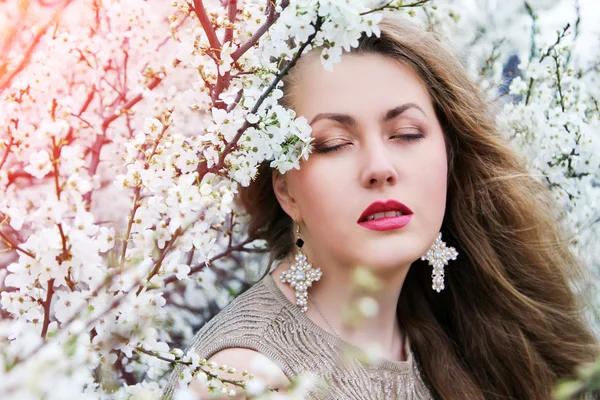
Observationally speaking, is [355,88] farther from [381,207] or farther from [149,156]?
[149,156]

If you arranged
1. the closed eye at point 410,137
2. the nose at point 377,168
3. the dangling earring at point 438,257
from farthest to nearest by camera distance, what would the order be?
1. the dangling earring at point 438,257
2. the closed eye at point 410,137
3. the nose at point 377,168

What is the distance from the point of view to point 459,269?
226 cm

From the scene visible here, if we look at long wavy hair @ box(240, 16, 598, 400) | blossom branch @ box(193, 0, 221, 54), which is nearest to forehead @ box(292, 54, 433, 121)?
long wavy hair @ box(240, 16, 598, 400)

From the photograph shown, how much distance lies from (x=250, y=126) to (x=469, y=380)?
4.14 feet

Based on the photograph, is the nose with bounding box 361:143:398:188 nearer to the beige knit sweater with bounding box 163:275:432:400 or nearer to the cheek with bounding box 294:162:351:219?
the cheek with bounding box 294:162:351:219

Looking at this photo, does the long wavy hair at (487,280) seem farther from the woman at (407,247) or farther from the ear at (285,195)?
the ear at (285,195)

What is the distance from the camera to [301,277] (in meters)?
1.89

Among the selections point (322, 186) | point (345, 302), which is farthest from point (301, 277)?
point (322, 186)

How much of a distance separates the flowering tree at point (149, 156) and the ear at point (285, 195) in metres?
0.28

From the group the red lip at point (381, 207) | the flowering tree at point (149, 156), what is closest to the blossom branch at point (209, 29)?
the flowering tree at point (149, 156)

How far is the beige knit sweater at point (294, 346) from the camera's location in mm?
1669

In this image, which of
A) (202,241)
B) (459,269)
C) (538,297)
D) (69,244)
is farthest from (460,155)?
(69,244)

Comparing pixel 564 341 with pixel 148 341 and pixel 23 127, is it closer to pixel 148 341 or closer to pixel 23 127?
pixel 148 341

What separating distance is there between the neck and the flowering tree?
39 centimetres
